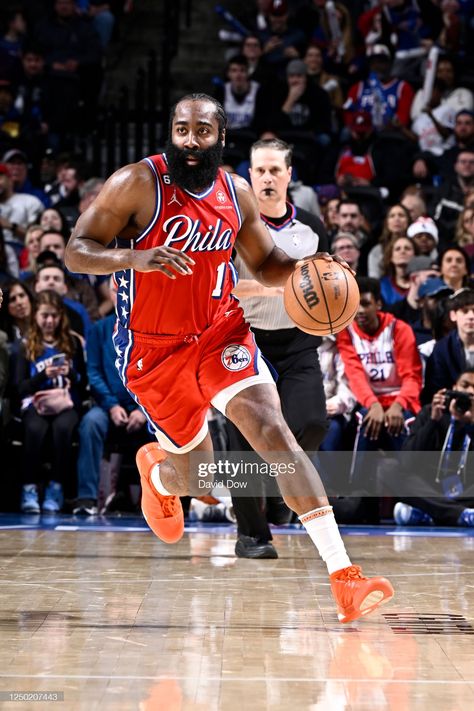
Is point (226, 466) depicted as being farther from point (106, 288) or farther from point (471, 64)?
point (471, 64)

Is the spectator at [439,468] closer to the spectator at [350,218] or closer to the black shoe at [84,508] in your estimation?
the black shoe at [84,508]

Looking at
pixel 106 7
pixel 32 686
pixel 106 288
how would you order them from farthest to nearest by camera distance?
pixel 106 7 → pixel 106 288 → pixel 32 686

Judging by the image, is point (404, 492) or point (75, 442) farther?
point (75, 442)

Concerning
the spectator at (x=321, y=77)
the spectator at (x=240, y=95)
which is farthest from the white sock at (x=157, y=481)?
the spectator at (x=321, y=77)

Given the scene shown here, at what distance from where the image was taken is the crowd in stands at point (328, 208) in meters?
7.91

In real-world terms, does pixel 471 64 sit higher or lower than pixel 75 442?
higher

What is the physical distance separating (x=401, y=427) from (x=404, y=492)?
1.46 ft

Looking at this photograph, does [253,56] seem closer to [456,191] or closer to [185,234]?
[456,191]

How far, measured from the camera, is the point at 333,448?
26.0 ft

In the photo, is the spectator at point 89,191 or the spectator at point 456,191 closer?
the spectator at point 89,191

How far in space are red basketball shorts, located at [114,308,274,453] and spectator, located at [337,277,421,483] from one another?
128 inches

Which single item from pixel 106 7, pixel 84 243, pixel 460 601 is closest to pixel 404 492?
pixel 460 601

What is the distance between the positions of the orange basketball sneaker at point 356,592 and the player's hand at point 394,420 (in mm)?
3782
